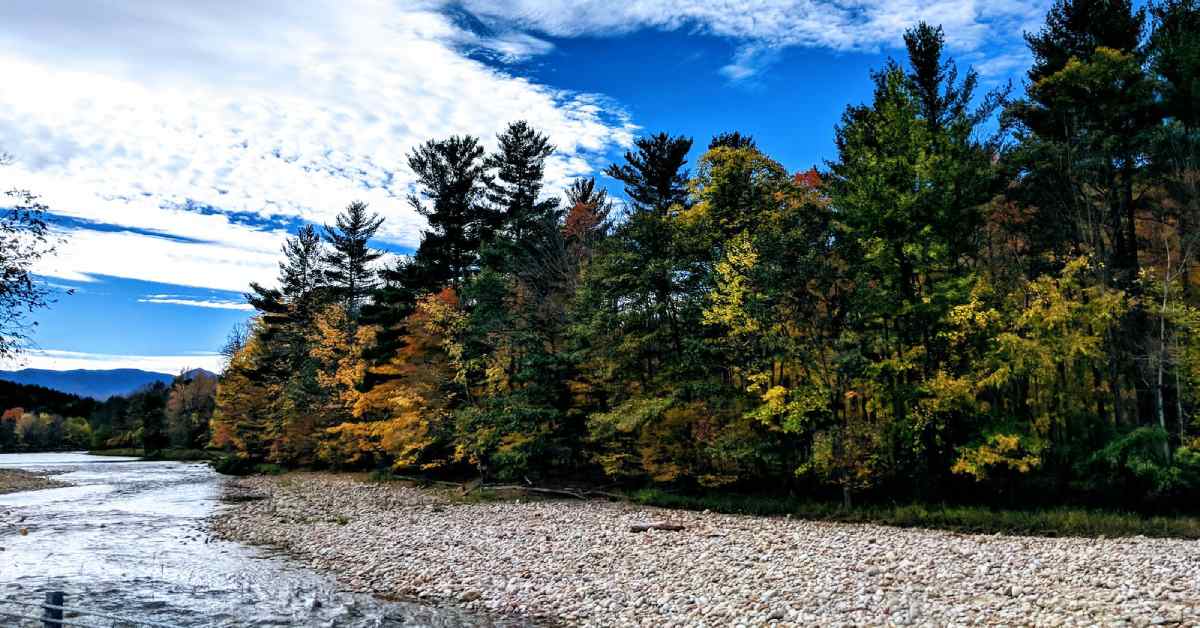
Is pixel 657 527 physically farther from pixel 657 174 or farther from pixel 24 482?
pixel 24 482

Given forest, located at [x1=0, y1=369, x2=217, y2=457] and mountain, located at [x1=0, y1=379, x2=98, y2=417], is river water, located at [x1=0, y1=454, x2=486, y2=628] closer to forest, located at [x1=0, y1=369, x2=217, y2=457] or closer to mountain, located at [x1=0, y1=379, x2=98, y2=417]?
forest, located at [x1=0, y1=369, x2=217, y2=457]

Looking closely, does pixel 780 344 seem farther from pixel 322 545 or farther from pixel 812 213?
pixel 322 545

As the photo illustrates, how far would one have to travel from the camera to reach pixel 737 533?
1928cm

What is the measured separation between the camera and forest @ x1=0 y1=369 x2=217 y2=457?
264 feet

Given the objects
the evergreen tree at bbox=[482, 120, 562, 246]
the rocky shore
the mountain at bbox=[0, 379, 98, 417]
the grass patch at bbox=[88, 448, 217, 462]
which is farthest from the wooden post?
the mountain at bbox=[0, 379, 98, 417]

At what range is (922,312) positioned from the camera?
2353 centimetres

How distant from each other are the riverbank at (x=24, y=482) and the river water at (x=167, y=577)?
532 inches

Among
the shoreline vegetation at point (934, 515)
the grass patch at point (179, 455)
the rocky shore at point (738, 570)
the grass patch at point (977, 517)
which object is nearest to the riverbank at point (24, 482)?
the grass patch at point (179, 455)

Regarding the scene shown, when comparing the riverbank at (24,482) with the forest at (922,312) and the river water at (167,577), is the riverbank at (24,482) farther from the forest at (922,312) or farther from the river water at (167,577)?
the forest at (922,312)

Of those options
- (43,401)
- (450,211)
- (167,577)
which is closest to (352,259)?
(450,211)

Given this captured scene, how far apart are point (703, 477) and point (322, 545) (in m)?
14.1

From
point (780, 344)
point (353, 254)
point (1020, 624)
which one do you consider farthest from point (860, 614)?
point (353, 254)

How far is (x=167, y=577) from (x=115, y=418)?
353 feet

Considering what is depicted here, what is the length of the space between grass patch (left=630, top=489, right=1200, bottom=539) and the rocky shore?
63.7 inches
